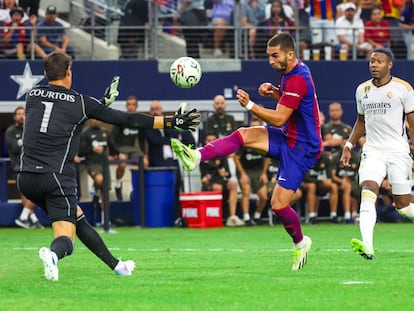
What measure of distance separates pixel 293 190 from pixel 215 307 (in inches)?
131

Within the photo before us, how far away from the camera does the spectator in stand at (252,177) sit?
2138 cm

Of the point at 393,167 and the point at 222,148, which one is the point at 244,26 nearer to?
the point at 393,167

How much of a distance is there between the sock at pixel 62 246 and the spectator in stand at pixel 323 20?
1558cm

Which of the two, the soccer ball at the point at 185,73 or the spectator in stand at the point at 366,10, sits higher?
the spectator in stand at the point at 366,10

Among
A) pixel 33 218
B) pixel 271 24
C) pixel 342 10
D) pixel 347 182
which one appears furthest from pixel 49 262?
pixel 342 10

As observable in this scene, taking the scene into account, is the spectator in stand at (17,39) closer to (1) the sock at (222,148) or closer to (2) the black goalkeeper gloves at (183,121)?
(1) the sock at (222,148)

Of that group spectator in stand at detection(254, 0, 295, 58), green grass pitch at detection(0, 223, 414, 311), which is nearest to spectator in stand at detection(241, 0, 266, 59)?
spectator in stand at detection(254, 0, 295, 58)

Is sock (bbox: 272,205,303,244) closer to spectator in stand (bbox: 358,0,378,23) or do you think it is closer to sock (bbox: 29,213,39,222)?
sock (bbox: 29,213,39,222)

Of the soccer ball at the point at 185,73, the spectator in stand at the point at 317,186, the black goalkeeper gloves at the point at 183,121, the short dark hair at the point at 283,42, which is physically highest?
the short dark hair at the point at 283,42

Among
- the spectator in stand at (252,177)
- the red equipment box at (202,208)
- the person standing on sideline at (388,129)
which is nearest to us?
the person standing on sideline at (388,129)

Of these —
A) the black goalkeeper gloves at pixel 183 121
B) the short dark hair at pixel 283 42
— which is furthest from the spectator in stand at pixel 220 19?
the black goalkeeper gloves at pixel 183 121

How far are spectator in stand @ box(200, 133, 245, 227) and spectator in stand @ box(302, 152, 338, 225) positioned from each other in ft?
4.41

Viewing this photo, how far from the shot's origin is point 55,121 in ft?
32.1

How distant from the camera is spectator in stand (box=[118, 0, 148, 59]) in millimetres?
23875
